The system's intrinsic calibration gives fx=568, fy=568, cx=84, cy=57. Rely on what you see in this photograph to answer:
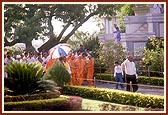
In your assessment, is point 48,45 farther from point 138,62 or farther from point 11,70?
point 138,62

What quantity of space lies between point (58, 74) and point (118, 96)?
1.30 metres

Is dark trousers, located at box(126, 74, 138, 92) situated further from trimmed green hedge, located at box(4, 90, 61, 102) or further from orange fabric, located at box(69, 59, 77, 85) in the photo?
trimmed green hedge, located at box(4, 90, 61, 102)

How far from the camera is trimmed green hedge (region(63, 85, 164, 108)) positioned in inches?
437

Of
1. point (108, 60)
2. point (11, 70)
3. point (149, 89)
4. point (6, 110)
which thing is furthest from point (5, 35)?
point (149, 89)

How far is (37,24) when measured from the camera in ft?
38.5

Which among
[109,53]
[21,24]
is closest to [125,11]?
[109,53]

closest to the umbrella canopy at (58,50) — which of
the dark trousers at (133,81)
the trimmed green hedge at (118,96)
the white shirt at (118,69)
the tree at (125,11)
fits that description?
the trimmed green hedge at (118,96)

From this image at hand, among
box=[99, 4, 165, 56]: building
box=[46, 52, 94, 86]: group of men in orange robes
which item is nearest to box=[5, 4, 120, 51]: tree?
box=[99, 4, 165, 56]: building

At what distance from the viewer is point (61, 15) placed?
11.8 metres

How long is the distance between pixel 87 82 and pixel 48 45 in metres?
1.12

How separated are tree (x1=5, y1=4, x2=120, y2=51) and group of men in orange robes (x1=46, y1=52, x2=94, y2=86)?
46 centimetres

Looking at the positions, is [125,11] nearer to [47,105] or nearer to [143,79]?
[143,79]

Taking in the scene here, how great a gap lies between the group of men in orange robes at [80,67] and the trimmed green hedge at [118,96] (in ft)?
0.62

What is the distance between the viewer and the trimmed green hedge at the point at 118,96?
1110 cm
